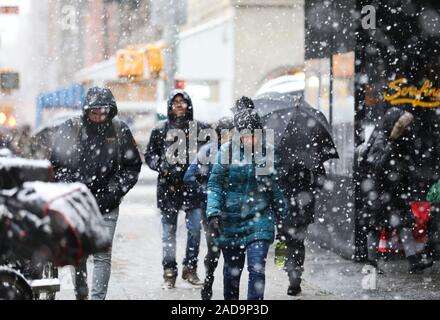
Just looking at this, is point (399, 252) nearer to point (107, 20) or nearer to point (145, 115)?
point (145, 115)

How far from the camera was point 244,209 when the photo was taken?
7754mm

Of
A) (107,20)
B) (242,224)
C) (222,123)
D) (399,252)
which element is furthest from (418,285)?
(107,20)

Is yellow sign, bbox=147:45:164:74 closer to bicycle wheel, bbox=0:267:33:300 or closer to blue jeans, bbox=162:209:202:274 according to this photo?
blue jeans, bbox=162:209:202:274

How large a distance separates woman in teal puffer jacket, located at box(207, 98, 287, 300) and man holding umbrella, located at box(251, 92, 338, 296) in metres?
2.07

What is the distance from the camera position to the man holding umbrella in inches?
392

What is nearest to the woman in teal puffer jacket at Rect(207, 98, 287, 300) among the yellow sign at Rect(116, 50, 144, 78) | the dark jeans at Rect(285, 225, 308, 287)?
the dark jeans at Rect(285, 225, 308, 287)

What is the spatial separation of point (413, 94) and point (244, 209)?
16.7 ft

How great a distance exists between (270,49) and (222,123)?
2561cm

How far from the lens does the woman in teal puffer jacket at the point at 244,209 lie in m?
7.68

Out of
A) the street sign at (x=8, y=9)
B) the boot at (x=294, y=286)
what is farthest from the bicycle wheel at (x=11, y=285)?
the street sign at (x=8, y=9)

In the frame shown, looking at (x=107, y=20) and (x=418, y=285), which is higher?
(x=107, y=20)

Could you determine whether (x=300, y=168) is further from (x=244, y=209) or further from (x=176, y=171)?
(x=244, y=209)

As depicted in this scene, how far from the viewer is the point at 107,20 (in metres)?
63.2
